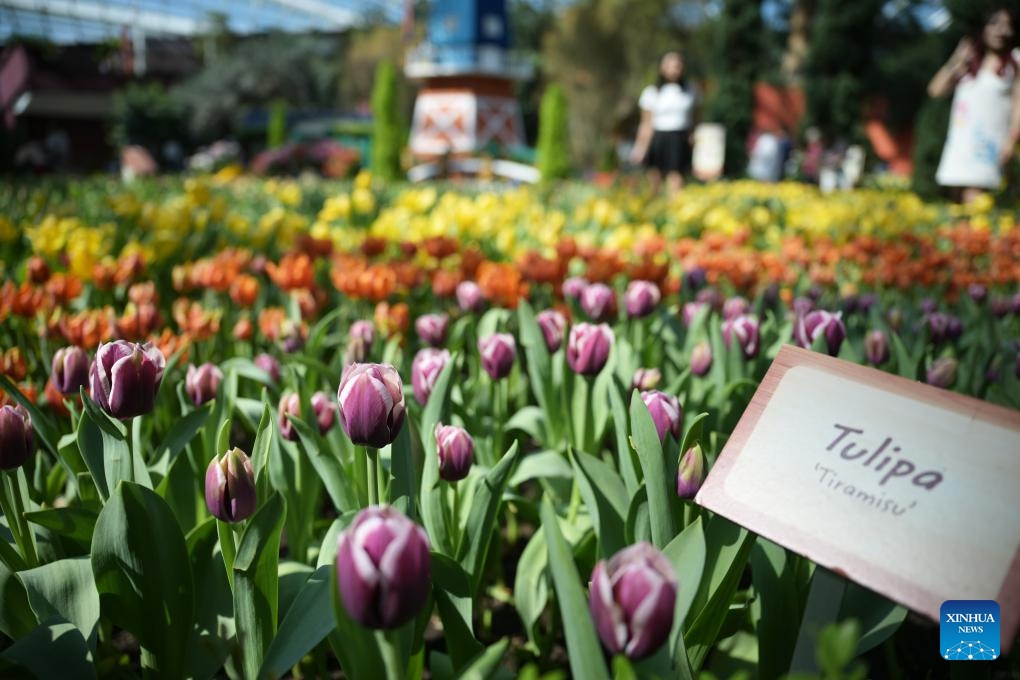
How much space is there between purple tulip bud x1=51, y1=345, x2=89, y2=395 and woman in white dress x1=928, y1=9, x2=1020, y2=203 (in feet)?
15.1

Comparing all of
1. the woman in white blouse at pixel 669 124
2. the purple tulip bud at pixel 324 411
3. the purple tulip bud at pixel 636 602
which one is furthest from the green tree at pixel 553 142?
the purple tulip bud at pixel 636 602

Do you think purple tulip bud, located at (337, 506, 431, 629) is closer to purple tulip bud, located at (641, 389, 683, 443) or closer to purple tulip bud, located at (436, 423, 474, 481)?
purple tulip bud, located at (436, 423, 474, 481)

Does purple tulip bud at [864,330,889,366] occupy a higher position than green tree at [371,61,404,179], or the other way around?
green tree at [371,61,404,179]

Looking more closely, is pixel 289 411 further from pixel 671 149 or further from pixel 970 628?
pixel 671 149

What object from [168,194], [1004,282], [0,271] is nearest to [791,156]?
[168,194]

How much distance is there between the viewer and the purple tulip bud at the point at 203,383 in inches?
54.4

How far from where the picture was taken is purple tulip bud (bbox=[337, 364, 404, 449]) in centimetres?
87

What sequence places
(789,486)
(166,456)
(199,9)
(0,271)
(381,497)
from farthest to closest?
(199,9)
(0,271)
(166,456)
(381,497)
(789,486)

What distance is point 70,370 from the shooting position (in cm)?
124

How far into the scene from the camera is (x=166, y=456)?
4.08ft

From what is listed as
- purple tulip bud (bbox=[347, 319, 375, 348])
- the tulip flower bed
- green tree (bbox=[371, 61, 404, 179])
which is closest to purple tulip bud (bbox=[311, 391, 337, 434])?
the tulip flower bed

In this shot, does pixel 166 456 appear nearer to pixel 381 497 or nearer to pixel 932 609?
pixel 381 497

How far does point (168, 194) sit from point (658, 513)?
6.16m

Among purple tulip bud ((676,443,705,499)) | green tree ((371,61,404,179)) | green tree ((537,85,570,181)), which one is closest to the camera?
purple tulip bud ((676,443,705,499))
